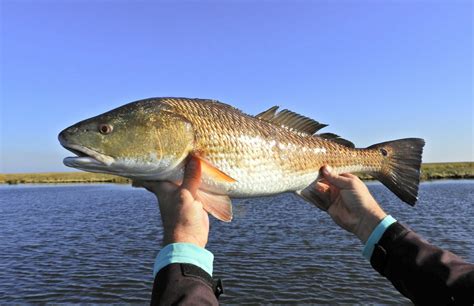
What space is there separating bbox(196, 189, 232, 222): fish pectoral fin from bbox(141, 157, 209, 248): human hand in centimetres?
22

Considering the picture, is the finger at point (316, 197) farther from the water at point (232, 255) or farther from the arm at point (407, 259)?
the water at point (232, 255)

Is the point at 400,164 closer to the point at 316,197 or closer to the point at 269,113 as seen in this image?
the point at 316,197

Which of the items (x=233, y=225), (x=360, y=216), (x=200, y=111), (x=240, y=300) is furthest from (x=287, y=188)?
(x=233, y=225)

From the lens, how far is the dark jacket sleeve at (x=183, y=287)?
111 inches

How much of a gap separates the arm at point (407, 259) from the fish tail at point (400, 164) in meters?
0.95

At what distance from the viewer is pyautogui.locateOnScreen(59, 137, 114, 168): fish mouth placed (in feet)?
13.9

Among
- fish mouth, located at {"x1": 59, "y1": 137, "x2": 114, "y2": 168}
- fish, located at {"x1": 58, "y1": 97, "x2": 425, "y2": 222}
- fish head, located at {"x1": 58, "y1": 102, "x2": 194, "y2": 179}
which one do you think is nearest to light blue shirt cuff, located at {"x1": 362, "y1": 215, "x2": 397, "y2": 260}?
fish, located at {"x1": 58, "y1": 97, "x2": 425, "y2": 222}

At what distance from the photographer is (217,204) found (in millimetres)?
4398

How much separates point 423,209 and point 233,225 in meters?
14.8

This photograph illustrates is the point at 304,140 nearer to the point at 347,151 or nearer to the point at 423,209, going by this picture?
the point at 347,151

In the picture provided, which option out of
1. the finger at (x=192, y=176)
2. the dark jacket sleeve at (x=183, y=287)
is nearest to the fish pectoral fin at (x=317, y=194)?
the finger at (x=192, y=176)

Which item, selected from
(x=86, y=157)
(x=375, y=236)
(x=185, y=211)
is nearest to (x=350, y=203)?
(x=375, y=236)

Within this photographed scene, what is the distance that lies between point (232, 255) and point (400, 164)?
13408mm

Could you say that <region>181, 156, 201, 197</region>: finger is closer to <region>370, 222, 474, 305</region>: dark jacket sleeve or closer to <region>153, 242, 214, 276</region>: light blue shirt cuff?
<region>153, 242, 214, 276</region>: light blue shirt cuff
